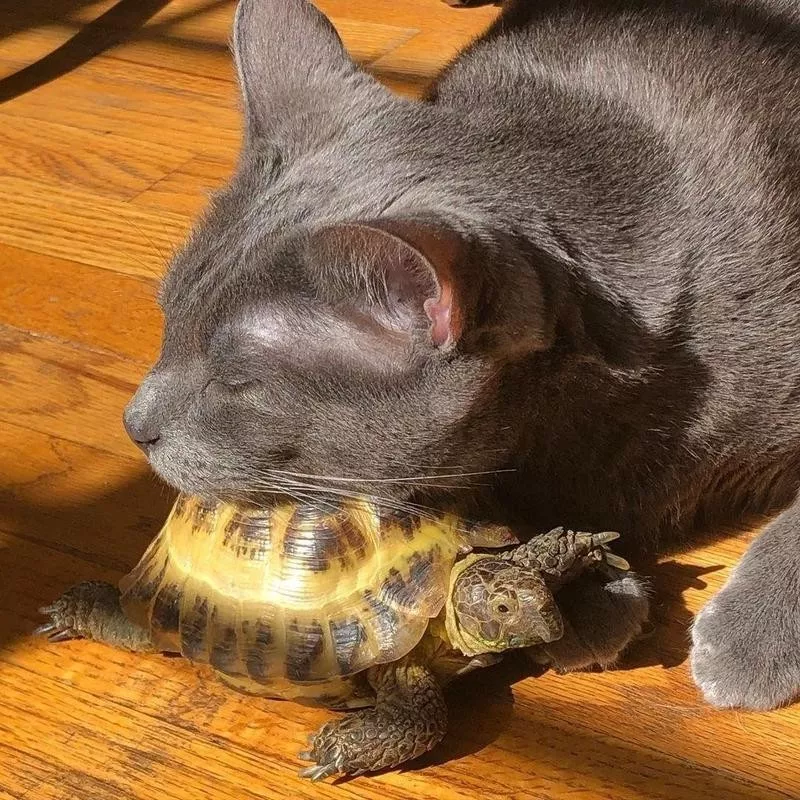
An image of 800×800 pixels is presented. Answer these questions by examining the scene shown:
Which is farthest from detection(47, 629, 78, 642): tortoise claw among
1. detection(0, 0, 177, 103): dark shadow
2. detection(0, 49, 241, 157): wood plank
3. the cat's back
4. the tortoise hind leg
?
detection(0, 0, 177, 103): dark shadow

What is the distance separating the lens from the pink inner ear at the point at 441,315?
784 mm

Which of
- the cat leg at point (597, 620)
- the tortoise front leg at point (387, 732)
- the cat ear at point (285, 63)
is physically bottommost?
the tortoise front leg at point (387, 732)

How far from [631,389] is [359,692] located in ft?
1.21

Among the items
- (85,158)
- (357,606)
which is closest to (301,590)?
(357,606)

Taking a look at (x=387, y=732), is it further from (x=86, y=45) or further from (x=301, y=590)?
(x=86, y=45)

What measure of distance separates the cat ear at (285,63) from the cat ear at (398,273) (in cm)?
28

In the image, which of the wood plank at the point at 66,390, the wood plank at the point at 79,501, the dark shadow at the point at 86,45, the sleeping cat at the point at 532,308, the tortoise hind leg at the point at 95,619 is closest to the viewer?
the sleeping cat at the point at 532,308

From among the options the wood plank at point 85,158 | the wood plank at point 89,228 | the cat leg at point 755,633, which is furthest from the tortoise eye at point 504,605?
the wood plank at point 85,158

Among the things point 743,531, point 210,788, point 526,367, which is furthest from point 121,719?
point 743,531

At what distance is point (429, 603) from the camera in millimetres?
968

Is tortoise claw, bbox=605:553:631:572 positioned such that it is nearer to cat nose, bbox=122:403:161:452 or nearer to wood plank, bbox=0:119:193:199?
cat nose, bbox=122:403:161:452

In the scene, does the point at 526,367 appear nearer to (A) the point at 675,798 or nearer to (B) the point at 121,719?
(A) the point at 675,798

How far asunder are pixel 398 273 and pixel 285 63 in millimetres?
378

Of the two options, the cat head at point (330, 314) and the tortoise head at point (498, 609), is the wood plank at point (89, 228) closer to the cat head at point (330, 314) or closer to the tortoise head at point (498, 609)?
the cat head at point (330, 314)
